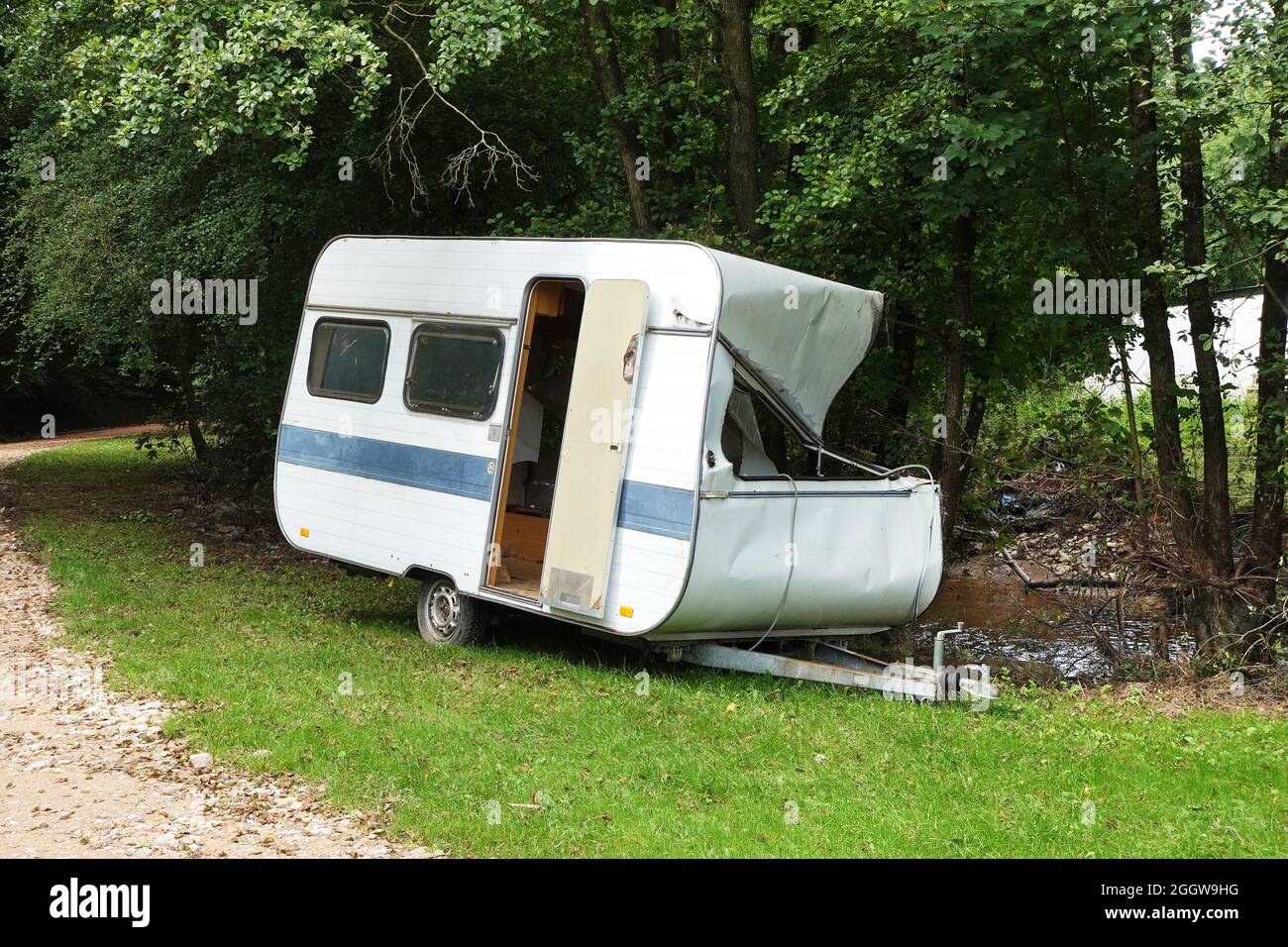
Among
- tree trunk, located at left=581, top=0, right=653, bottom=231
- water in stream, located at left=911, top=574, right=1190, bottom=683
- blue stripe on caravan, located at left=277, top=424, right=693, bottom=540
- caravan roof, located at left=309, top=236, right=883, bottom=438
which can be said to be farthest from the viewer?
tree trunk, located at left=581, top=0, right=653, bottom=231

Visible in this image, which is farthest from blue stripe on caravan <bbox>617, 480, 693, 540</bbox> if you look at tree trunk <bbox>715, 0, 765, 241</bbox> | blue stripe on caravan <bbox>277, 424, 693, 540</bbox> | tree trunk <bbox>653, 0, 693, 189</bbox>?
tree trunk <bbox>653, 0, 693, 189</bbox>

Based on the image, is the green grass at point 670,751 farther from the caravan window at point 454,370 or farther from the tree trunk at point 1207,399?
the tree trunk at point 1207,399

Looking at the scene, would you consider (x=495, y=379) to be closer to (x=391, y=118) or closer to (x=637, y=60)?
(x=391, y=118)

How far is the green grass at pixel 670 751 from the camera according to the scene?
591 cm

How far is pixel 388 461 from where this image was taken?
10.4m

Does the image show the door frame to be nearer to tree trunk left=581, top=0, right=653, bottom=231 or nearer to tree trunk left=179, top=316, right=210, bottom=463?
tree trunk left=581, top=0, right=653, bottom=231

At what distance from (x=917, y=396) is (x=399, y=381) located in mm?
6791

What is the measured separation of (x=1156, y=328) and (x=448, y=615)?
6.41m

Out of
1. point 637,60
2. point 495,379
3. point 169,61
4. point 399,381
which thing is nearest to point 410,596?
point 399,381

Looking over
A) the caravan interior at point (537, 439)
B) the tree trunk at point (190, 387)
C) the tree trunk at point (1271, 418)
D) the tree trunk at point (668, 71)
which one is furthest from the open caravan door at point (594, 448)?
the tree trunk at point (190, 387)

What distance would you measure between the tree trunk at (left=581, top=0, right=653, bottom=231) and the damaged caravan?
268 centimetres

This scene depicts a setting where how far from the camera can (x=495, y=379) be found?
9.67 meters

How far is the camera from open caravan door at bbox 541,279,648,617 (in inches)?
339

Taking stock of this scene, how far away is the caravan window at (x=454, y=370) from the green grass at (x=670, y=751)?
6.32ft
